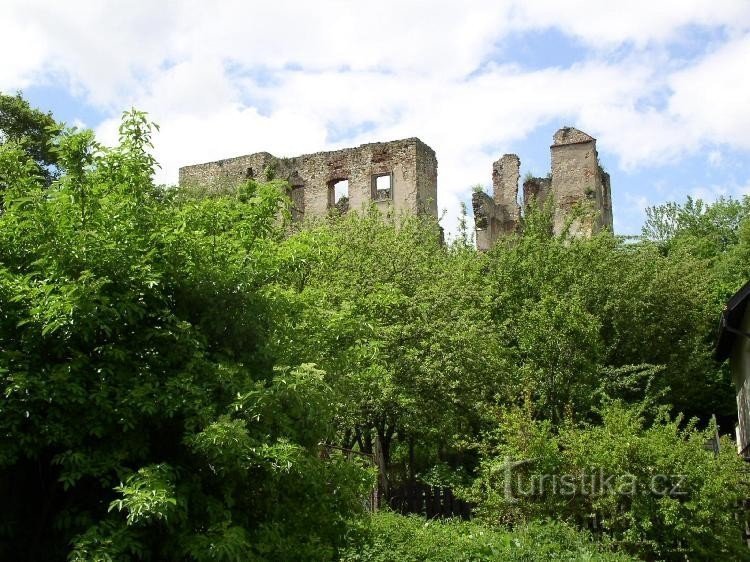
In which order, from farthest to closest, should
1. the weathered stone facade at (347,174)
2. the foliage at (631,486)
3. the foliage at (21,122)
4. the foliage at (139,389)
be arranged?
1. the weathered stone facade at (347,174)
2. the foliage at (21,122)
3. the foliage at (631,486)
4. the foliage at (139,389)

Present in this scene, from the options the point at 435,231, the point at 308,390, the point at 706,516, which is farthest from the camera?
the point at 435,231

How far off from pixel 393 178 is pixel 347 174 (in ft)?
6.75

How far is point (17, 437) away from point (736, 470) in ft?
37.9

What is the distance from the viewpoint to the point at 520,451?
14977 mm

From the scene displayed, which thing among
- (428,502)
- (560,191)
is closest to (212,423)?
(428,502)

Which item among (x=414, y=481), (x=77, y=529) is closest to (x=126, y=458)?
(x=77, y=529)

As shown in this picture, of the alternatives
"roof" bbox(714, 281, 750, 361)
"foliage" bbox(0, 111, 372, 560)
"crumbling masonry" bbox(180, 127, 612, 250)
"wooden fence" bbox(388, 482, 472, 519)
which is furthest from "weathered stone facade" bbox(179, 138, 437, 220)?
"foliage" bbox(0, 111, 372, 560)

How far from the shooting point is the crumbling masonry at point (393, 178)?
1359 inches

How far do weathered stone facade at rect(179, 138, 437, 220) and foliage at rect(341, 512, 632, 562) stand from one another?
2106 cm

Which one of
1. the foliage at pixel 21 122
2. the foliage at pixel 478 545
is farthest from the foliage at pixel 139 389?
the foliage at pixel 21 122

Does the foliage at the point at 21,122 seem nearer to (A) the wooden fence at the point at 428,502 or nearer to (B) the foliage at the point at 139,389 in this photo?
(A) the wooden fence at the point at 428,502

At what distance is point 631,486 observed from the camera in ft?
Result: 44.9

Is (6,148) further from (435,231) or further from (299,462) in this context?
(435,231)

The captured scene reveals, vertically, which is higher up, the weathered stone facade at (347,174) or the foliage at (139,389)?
the weathered stone facade at (347,174)
